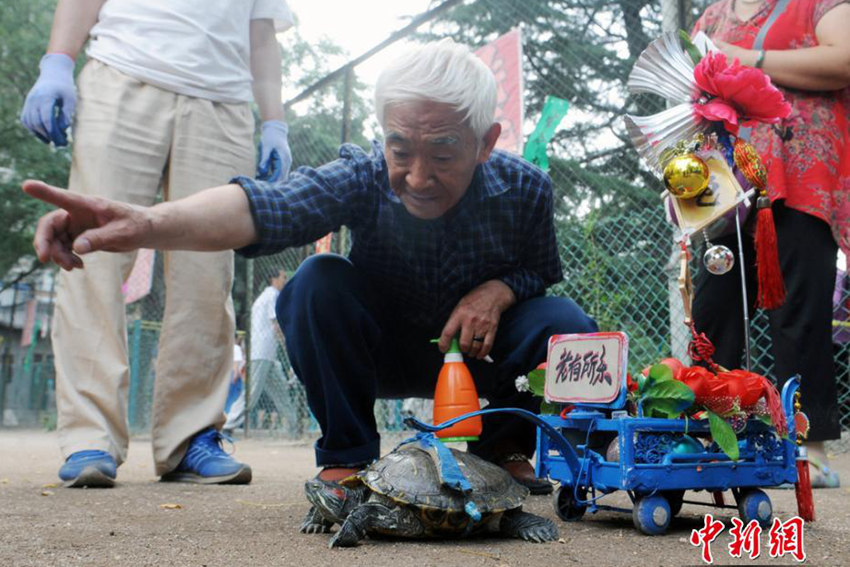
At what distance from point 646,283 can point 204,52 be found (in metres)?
2.79

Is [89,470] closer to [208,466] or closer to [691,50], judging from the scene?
[208,466]

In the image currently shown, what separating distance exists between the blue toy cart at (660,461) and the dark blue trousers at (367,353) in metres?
0.33

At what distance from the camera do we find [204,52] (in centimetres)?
271

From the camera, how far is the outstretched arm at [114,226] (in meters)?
1.34

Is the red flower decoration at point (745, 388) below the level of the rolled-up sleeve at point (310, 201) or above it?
below

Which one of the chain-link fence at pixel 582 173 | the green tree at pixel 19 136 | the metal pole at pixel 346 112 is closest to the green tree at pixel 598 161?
the chain-link fence at pixel 582 173

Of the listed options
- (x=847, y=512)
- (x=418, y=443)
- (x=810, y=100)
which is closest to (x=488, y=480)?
(x=418, y=443)

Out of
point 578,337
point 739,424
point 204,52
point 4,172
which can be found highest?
point 4,172

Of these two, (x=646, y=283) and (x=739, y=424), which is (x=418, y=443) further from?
(x=646, y=283)

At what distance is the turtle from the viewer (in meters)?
1.44

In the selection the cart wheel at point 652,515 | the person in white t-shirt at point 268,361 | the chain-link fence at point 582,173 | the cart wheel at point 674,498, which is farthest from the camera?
the person in white t-shirt at point 268,361

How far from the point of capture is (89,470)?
7.69ft

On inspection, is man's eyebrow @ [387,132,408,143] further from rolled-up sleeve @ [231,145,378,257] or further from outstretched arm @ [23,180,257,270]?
outstretched arm @ [23,180,257,270]

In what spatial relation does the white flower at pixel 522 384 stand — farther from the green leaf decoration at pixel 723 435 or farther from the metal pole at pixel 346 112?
the metal pole at pixel 346 112
